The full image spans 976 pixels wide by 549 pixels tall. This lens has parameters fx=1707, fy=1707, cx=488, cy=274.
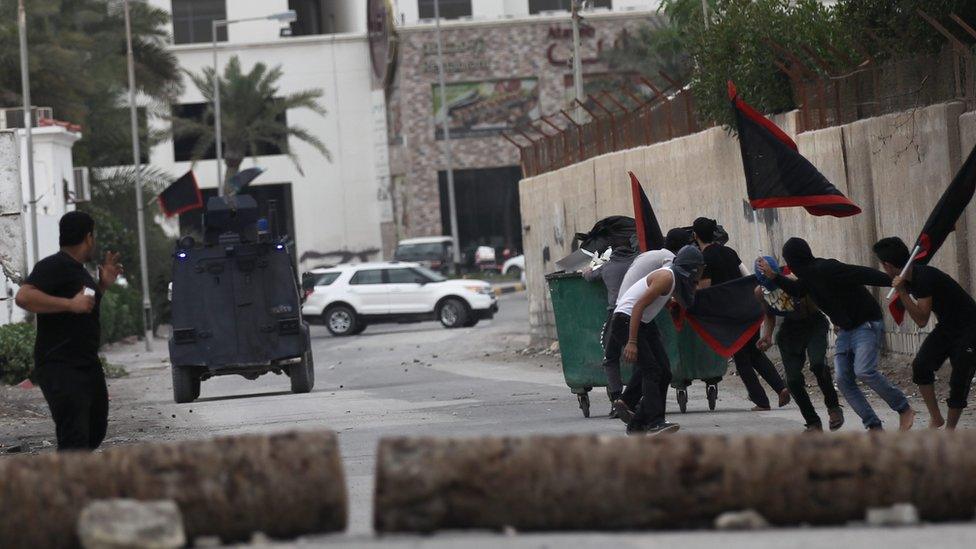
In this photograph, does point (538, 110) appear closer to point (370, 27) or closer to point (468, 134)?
point (468, 134)

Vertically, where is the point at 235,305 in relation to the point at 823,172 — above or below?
below

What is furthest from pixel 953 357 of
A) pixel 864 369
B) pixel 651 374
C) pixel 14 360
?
pixel 14 360

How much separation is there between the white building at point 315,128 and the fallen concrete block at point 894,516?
61.8 metres

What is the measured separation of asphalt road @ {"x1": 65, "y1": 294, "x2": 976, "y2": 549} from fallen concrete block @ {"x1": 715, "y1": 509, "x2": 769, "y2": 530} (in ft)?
0.54

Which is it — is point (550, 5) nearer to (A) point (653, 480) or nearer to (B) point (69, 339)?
(B) point (69, 339)

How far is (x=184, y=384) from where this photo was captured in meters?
20.5

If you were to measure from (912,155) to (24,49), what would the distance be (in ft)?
81.0

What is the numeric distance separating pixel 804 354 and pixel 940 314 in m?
1.27

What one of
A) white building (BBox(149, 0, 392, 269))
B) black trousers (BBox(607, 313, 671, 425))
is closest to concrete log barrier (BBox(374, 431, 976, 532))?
black trousers (BBox(607, 313, 671, 425))

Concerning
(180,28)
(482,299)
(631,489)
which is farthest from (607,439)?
(180,28)

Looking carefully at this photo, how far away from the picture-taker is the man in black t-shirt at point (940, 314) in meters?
10.7

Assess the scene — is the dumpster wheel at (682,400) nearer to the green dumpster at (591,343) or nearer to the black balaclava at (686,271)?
the green dumpster at (591,343)

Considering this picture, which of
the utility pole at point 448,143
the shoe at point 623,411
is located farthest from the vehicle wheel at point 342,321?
the shoe at point 623,411

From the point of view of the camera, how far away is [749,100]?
18984 mm
